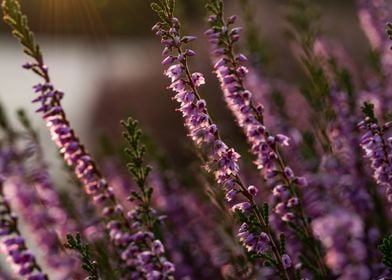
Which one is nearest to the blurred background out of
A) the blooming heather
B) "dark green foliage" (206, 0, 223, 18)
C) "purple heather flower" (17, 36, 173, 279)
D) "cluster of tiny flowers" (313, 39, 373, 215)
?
"cluster of tiny flowers" (313, 39, 373, 215)

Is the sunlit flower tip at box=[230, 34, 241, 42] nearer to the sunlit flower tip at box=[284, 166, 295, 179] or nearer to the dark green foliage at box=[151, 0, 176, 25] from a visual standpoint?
the dark green foliage at box=[151, 0, 176, 25]

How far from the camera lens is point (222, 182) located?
13.8 feet

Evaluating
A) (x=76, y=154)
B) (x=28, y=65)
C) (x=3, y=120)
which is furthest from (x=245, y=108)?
(x=3, y=120)

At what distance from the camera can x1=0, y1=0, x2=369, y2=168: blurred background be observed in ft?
43.7

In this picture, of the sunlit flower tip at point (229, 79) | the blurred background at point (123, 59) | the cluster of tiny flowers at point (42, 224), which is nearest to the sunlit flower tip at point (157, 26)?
the sunlit flower tip at point (229, 79)

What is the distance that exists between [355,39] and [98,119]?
20.4ft

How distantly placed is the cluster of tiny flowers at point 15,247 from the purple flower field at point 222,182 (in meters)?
0.01

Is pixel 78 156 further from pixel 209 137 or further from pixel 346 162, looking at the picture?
pixel 346 162

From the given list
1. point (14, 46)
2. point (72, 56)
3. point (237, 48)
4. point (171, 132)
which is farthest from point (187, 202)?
point (14, 46)

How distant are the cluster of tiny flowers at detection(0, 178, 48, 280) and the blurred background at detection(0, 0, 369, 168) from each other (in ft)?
8.89

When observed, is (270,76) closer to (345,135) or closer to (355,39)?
(345,135)

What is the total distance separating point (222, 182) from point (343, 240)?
184 cm

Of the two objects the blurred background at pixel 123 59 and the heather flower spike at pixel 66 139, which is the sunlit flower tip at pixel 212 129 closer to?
the heather flower spike at pixel 66 139

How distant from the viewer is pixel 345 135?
574 centimetres
